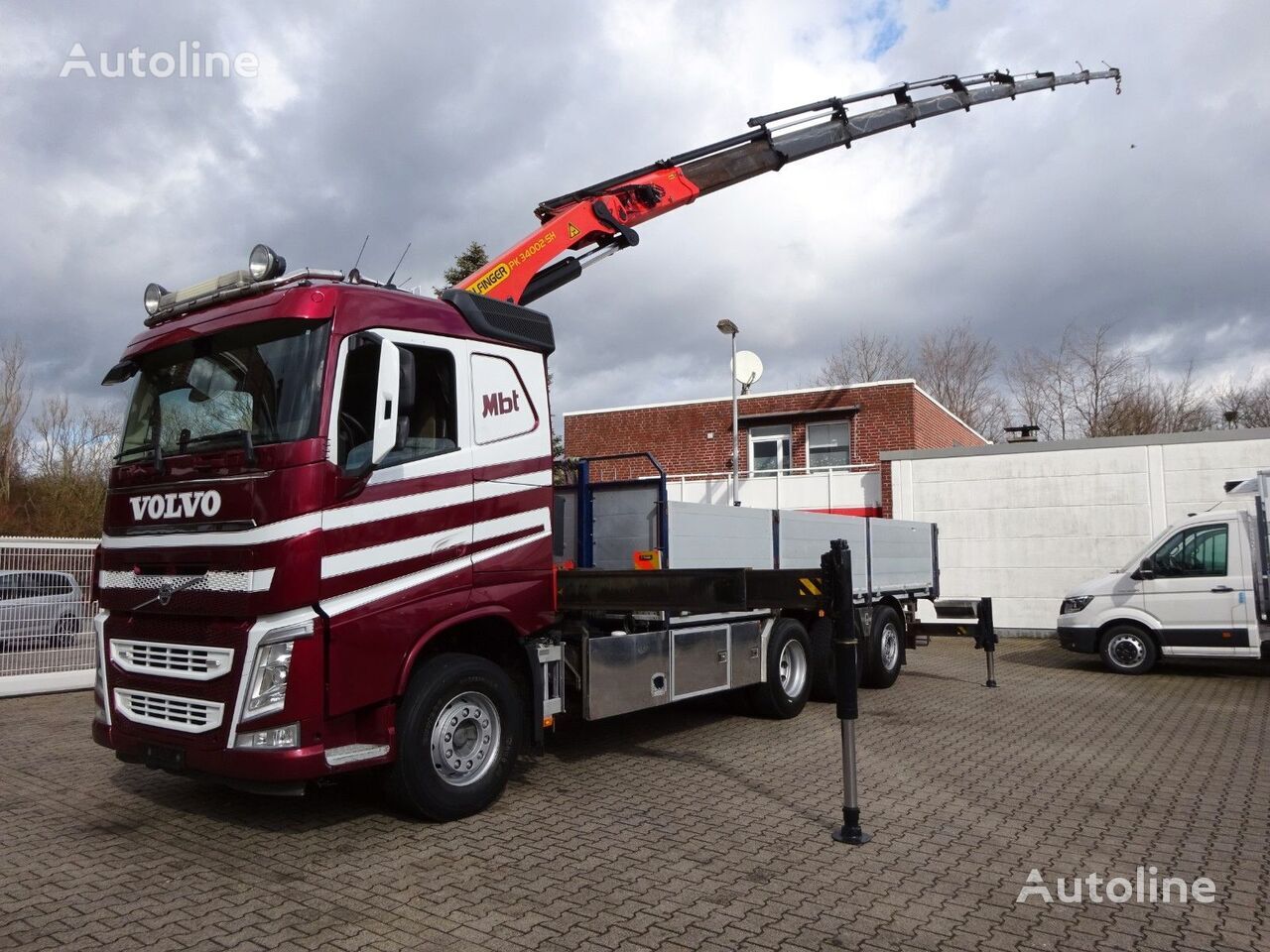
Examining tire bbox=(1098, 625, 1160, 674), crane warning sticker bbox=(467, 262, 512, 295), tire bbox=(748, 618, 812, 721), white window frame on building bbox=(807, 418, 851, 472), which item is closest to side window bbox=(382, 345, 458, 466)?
crane warning sticker bbox=(467, 262, 512, 295)

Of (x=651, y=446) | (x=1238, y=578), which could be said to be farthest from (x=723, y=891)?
(x=651, y=446)

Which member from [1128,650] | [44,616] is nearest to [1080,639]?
[1128,650]

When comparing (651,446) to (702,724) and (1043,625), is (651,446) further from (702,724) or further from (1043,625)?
(702,724)

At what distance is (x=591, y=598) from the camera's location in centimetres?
663

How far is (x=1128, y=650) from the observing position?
12992 mm

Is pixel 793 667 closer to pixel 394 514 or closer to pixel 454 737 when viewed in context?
pixel 454 737

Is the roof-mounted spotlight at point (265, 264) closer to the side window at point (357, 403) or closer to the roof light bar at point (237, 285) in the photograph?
the roof light bar at point (237, 285)

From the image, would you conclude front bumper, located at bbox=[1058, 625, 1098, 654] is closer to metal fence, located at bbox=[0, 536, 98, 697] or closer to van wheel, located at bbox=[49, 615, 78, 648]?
metal fence, located at bbox=[0, 536, 98, 697]

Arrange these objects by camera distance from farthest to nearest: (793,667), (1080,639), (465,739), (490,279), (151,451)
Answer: (1080,639), (793,667), (490,279), (465,739), (151,451)

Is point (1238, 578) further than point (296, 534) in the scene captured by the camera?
Yes

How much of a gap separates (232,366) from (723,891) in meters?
3.94

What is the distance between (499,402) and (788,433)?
18385 millimetres

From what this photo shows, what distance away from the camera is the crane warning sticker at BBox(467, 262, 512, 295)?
26.6ft

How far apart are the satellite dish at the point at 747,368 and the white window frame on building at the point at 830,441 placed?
2197 millimetres
